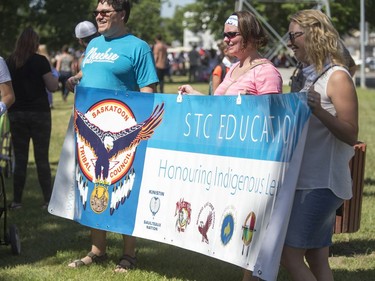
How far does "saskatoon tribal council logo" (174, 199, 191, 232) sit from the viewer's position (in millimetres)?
5621

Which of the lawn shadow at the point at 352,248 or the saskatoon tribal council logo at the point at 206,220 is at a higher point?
the saskatoon tribal council logo at the point at 206,220

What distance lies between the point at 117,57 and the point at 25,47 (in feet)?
9.74

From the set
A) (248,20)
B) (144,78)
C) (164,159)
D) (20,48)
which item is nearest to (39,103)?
(20,48)

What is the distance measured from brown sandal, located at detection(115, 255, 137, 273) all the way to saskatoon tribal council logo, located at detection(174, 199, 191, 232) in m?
0.99

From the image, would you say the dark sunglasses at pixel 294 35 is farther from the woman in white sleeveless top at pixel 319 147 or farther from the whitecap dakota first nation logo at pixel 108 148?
the whitecap dakota first nation logo at pixel 108 148

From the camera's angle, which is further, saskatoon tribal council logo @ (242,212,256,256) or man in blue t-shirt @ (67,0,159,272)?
man in blue t-shirt @ (67,0,159,272)

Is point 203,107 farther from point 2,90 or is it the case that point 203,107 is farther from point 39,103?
point 39,103

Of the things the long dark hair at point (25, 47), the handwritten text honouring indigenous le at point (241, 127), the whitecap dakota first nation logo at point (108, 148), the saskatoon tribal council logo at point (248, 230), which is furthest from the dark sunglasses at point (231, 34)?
the long dark hair at point (25, 47)

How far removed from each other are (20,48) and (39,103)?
1.95ft

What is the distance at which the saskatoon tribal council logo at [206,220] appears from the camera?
17.7 ft

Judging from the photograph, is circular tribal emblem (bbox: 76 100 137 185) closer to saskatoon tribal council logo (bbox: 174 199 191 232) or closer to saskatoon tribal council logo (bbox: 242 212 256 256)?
saskatoon tribal council logo (bbox: 174 199 191 232)

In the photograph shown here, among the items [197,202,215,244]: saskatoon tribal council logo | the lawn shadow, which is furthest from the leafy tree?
[197,202,215,244]: saskatoon tribal council logo

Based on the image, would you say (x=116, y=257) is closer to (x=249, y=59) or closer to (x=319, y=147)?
(x=249, y=59)

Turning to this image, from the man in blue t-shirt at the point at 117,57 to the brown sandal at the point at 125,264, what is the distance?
126cm
